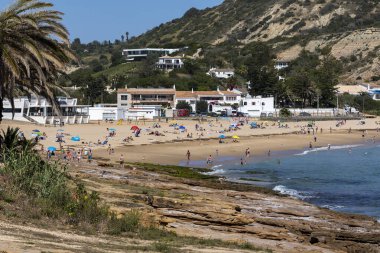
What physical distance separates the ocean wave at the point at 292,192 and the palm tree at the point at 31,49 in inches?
569

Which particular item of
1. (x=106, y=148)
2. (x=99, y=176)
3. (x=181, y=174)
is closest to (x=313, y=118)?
(x=106, y=148)

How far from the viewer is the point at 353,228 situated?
20.0 m

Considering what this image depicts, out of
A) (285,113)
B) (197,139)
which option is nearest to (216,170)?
(197,139)

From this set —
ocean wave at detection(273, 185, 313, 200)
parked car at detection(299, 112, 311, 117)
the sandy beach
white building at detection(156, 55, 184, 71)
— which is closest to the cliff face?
white building at detection(156, 55, 184, 71)

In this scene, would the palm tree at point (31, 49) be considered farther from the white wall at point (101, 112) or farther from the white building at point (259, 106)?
the white building at point (259, 106)

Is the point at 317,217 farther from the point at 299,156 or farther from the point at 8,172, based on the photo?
the point at 299,156

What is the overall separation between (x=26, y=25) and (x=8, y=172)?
538 centimetres

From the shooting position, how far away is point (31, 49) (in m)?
18.2

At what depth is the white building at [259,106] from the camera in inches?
3957

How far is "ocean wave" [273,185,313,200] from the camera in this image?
31244mm

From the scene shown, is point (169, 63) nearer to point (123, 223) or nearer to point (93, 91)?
point (93, 91)

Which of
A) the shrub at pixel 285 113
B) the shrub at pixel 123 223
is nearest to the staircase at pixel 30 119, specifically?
the shrub at pixel 285 113

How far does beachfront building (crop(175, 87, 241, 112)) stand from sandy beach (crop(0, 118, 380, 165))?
15036mm

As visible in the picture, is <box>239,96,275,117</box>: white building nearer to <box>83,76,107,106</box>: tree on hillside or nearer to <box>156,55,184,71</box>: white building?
<box>83,76,107,106</box>: tree on hillside
